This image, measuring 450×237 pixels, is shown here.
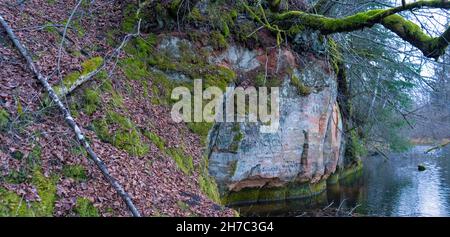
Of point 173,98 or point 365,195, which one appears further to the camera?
point 365,195

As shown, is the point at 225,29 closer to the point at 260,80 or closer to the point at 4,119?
the point at 260,80

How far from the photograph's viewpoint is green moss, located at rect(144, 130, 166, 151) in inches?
244

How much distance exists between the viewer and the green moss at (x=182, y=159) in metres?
6.38

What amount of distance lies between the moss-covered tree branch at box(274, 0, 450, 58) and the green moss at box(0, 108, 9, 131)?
19.2 feet

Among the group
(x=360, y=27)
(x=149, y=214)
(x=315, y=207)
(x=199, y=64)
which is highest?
(x=360, y=27)

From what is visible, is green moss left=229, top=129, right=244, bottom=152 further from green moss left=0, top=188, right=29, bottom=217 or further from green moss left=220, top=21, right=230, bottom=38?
green moss left=0, top=188, right=29, bottom=217

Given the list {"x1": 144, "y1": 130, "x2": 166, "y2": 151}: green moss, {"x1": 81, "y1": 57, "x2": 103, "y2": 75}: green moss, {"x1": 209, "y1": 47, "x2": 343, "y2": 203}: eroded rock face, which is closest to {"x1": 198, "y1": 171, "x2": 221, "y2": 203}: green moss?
{"x1": 144, "y1": 130, "x2": 166, "y2": 151}: green moss

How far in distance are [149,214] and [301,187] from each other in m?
8.74

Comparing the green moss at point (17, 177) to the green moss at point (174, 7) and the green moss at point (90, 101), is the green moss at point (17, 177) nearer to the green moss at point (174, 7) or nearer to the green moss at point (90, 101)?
the green moss at point (90, 101)

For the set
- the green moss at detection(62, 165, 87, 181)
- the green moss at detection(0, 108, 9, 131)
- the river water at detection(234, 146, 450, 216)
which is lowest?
the river water at detection(234, 146, 450, 216)

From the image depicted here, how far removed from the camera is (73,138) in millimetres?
4559

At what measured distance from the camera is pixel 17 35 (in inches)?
221
